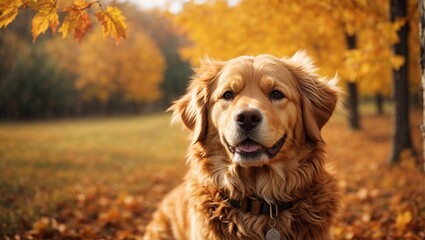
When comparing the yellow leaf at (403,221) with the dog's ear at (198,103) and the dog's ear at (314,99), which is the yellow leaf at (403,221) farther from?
the dog's ear at (198,103)

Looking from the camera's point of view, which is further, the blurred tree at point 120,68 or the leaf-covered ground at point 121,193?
the blurred tree at point 120,68

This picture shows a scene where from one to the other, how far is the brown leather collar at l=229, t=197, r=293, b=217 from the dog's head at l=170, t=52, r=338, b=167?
39 centimetres

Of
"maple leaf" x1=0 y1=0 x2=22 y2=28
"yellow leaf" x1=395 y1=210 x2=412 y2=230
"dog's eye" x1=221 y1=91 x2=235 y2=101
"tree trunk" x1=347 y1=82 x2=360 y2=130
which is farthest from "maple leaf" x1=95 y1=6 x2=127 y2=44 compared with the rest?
"tree trunk" x1=347 y1=82 x2=360 y2=130

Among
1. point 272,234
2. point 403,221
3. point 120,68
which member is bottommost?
point 403,221

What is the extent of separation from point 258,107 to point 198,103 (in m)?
0.85

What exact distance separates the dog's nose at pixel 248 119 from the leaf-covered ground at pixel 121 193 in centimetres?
121

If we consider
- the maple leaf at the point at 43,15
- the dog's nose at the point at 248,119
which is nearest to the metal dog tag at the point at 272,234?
the dog's nose at the point at 248,119

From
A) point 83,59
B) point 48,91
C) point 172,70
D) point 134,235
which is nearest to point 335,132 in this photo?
point 134,235

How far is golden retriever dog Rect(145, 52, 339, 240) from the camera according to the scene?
2.97 meters

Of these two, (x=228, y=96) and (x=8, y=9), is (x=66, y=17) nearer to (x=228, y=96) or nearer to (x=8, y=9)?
(x=8, y=9)

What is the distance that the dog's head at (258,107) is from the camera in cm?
291

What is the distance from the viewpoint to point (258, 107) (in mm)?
2908

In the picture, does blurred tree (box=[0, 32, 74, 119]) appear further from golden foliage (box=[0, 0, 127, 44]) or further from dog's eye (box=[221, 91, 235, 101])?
dog's eye (box=[221, 91, 235, 101])

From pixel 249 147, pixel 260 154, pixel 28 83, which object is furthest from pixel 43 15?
pixel 28 83
